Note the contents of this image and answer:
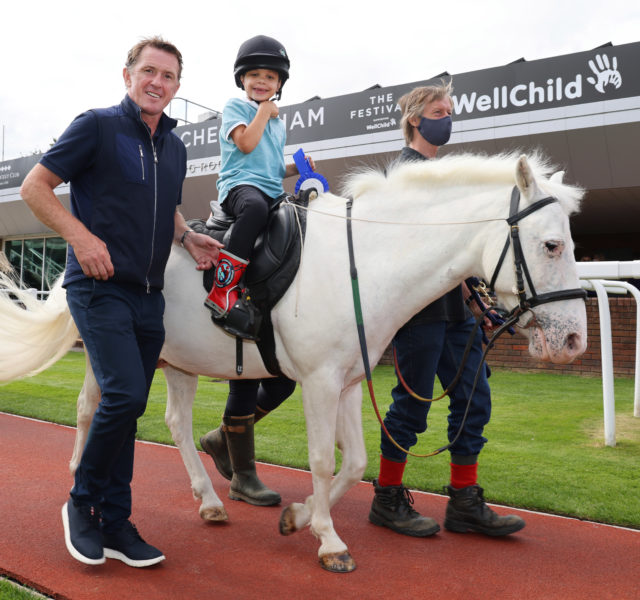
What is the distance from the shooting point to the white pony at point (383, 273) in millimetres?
2695

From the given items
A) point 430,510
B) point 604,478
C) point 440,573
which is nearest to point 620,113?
point 604,478

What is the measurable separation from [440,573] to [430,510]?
3.30 feet

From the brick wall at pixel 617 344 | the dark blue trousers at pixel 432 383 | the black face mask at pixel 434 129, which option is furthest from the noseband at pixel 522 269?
the brick wall at pixel 617 344

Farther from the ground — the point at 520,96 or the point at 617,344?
the point at 520,96

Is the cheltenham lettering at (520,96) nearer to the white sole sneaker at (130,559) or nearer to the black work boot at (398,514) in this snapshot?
the black work boot at (398,514)

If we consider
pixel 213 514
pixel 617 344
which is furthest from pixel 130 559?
pixel 617 344

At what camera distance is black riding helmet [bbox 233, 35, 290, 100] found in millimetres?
3170

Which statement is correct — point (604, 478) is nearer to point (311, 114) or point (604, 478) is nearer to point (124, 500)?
point (124, 500)

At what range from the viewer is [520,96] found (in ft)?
47.6

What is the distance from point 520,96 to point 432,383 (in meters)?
12.9

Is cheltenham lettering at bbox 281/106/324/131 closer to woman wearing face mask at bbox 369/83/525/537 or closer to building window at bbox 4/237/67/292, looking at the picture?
building window at bbox 4/237/67/292

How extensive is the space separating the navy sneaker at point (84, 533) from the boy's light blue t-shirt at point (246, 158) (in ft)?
5.65

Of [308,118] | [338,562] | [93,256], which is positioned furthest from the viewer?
[308,118]

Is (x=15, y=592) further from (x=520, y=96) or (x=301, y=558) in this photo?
(x=520, y=96)
